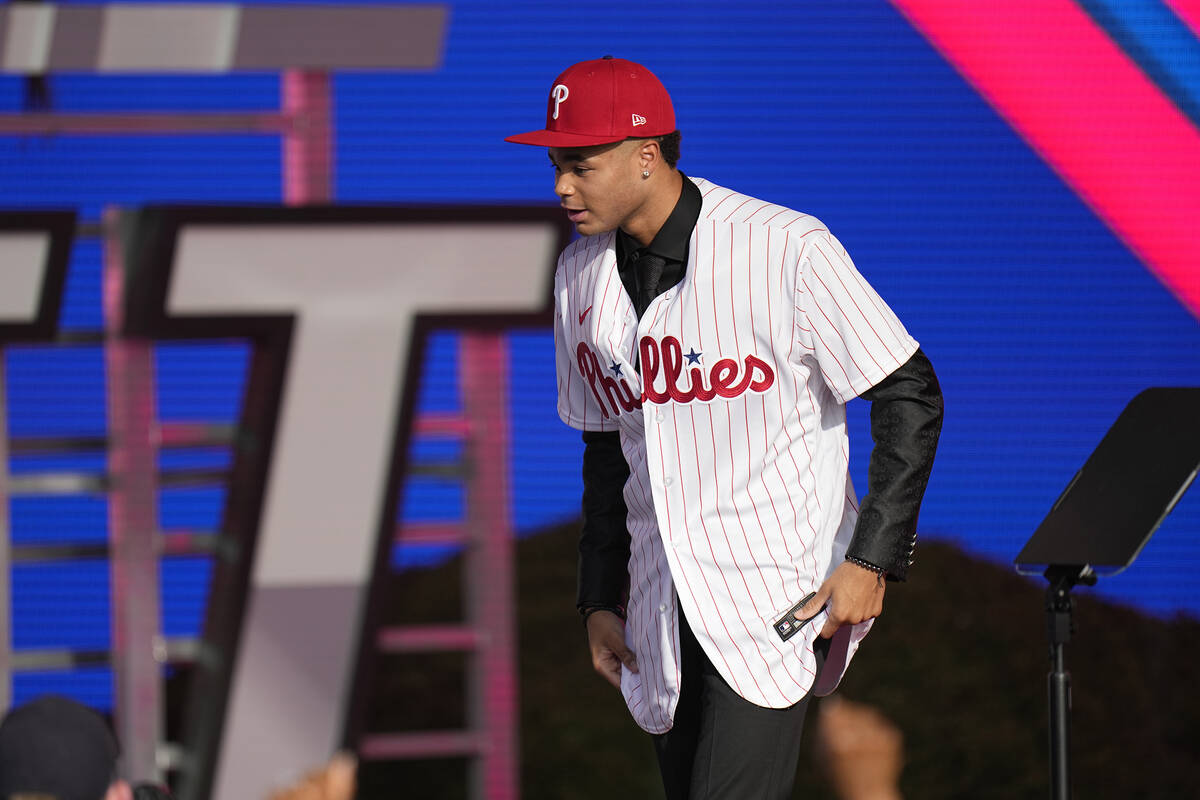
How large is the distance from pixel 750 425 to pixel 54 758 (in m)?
1.19

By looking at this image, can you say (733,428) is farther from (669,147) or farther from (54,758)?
(54,758)

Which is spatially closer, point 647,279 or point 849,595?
point 849,595

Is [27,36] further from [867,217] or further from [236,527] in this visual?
[867,217]

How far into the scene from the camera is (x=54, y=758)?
1417 millimetres

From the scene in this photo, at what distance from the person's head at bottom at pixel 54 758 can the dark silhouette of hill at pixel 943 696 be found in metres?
3.67

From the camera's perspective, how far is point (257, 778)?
14.3 feet

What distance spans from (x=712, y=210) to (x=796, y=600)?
2.02ft

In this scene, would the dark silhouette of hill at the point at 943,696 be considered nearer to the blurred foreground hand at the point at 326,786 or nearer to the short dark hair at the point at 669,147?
the short dark hair at the point at 669,147

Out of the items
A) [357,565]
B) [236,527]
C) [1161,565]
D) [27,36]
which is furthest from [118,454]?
[1161,565]

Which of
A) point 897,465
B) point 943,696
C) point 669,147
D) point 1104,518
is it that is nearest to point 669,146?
point 669,147

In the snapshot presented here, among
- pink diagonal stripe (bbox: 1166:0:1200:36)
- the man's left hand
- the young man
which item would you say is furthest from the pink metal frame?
pink diagonal stripe (bbox: 1166:0:1200:36)

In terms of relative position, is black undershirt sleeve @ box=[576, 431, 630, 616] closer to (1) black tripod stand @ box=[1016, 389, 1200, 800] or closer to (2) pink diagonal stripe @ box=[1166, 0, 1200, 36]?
(1) black tripod stand @ box=[1016, 389, 1200, 800]

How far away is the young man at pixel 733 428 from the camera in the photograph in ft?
7.44

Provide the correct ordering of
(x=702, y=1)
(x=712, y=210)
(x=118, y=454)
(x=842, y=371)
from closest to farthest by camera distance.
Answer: (x=842, y=371) < (x=712, y=210) < (x=118, y=454) < (x=702, y=1)
